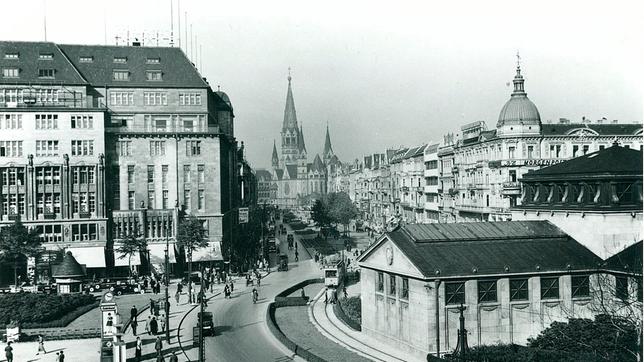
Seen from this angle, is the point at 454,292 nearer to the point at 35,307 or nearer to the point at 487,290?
the point at 487,290

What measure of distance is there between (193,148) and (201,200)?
609 cm

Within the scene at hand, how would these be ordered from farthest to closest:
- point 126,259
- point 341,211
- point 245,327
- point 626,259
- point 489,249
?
point 341,211
point 126,259
point 245,327
point 489,249
point 626,259

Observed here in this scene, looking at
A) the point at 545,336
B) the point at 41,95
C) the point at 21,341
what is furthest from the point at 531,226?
the point at 41,95

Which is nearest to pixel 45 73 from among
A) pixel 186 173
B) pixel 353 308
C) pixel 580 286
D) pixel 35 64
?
pixel 35 64

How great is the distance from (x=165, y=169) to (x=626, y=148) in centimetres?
5021

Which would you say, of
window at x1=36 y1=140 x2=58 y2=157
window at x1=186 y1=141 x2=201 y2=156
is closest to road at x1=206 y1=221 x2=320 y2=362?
window at x1=186 y1=141 x2=201 y2=156

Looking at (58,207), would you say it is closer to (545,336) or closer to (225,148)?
(225,148)

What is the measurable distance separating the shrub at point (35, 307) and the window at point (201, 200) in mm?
27267

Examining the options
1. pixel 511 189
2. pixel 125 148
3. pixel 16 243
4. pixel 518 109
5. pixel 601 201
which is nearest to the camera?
pixel 601 201

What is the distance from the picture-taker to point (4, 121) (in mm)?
72500

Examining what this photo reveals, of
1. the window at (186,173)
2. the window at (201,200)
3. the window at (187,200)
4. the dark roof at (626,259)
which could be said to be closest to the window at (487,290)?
the dark roof at (626,259)

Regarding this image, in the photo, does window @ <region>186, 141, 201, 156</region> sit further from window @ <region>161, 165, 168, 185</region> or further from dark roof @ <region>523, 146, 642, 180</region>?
dark roof @ <region>523, 146, 642, 180</region>

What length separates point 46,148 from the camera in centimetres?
7388

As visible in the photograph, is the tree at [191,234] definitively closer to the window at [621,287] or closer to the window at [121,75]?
the window at [121,75]
